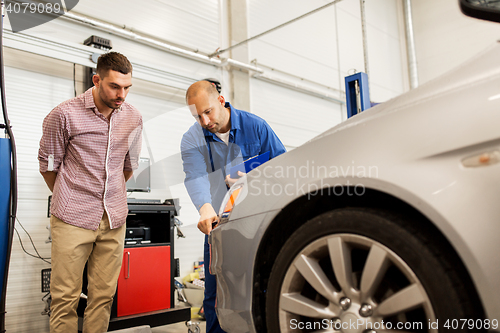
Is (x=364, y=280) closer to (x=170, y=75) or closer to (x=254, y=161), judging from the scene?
(x=254, y=161)

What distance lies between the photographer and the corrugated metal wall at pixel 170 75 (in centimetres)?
368

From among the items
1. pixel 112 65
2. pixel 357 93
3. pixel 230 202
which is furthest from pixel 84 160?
pixel 357 93

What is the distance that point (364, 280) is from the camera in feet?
2.95

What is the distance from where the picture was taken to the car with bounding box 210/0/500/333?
30.3 inches

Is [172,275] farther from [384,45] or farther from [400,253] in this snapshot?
[384,45]

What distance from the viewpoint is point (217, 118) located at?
1941 millimetres

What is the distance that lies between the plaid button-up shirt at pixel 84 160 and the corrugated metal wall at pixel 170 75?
5.10 ft

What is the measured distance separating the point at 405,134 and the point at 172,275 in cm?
299

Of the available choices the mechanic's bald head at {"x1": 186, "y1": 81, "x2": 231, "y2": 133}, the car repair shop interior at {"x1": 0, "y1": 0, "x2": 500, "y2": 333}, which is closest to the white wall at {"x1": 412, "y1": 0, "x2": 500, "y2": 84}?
the car repair shop interior at {"x1": 0, "y1": 0, "x2": 500, "y2": 333}

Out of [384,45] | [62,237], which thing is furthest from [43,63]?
[384,45]

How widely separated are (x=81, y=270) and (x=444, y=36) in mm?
9435

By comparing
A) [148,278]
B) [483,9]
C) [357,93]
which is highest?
[357,93]

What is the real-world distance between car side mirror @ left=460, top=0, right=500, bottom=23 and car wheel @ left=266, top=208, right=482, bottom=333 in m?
0.58

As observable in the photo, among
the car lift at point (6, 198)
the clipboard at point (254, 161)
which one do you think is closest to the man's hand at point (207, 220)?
the clipboard at point (254, 161)
